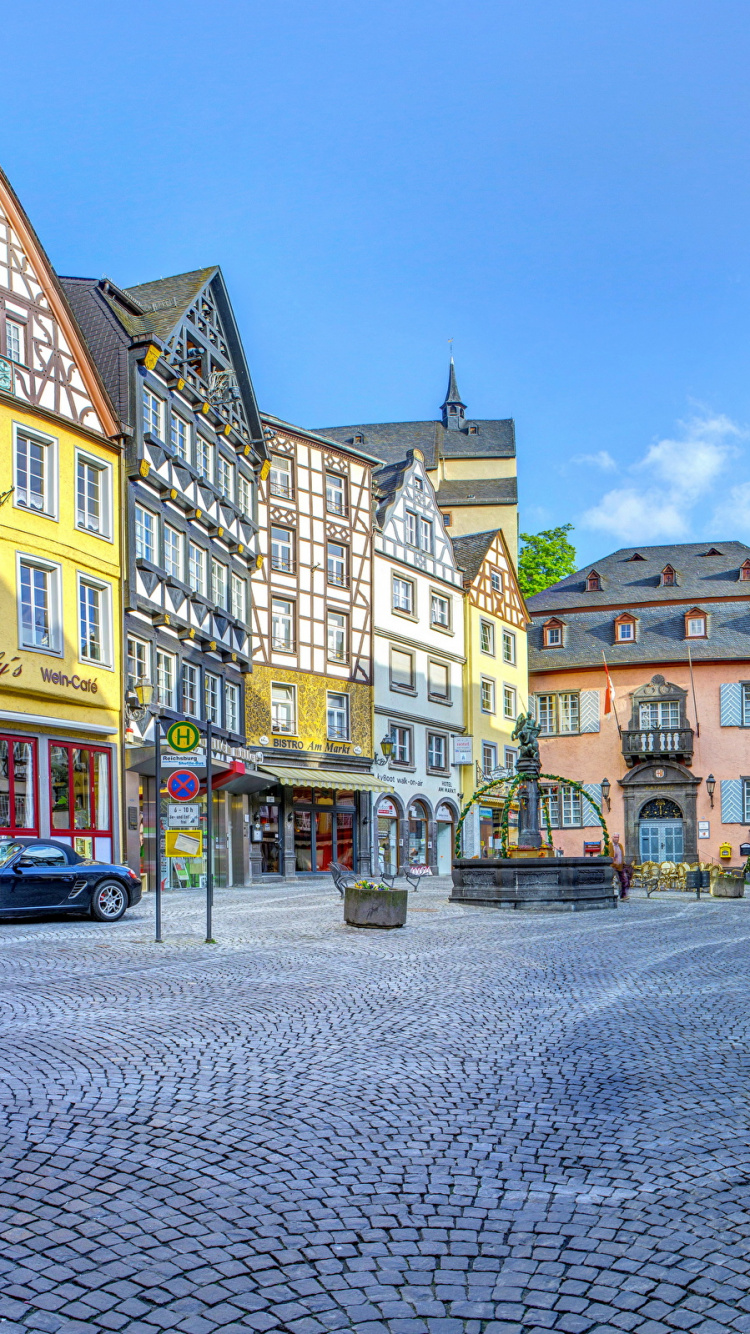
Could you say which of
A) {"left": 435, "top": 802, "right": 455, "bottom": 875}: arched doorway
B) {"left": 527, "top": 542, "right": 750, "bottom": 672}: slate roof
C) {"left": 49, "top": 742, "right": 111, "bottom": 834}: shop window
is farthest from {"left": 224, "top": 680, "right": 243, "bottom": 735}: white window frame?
{"left": 527, "top": 542, "right": 750, "bottom": 672}: slate roof

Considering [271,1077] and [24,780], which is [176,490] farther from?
[271,1077]

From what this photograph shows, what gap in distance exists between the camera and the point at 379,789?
3956 cm

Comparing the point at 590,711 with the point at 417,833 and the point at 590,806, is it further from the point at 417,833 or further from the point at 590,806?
the point at 417,833

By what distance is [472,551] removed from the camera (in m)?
50.6

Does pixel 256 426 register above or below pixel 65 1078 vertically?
above

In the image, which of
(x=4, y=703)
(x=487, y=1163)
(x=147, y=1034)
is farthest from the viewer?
(x=4, y=703)

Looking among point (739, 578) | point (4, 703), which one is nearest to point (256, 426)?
point (4, 703)

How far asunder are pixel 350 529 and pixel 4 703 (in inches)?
787

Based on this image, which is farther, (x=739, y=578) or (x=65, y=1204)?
(x=739, y=578)

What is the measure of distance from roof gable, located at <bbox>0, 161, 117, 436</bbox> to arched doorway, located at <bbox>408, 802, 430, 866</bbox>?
69.4 ft

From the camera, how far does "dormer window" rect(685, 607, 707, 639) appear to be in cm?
5281

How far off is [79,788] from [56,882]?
755cm

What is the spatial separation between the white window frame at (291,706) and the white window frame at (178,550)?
761 centimetres

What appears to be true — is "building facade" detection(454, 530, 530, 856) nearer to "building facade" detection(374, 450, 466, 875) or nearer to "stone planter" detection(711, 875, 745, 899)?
"building facade" detection(374, 450, 466, 875)
